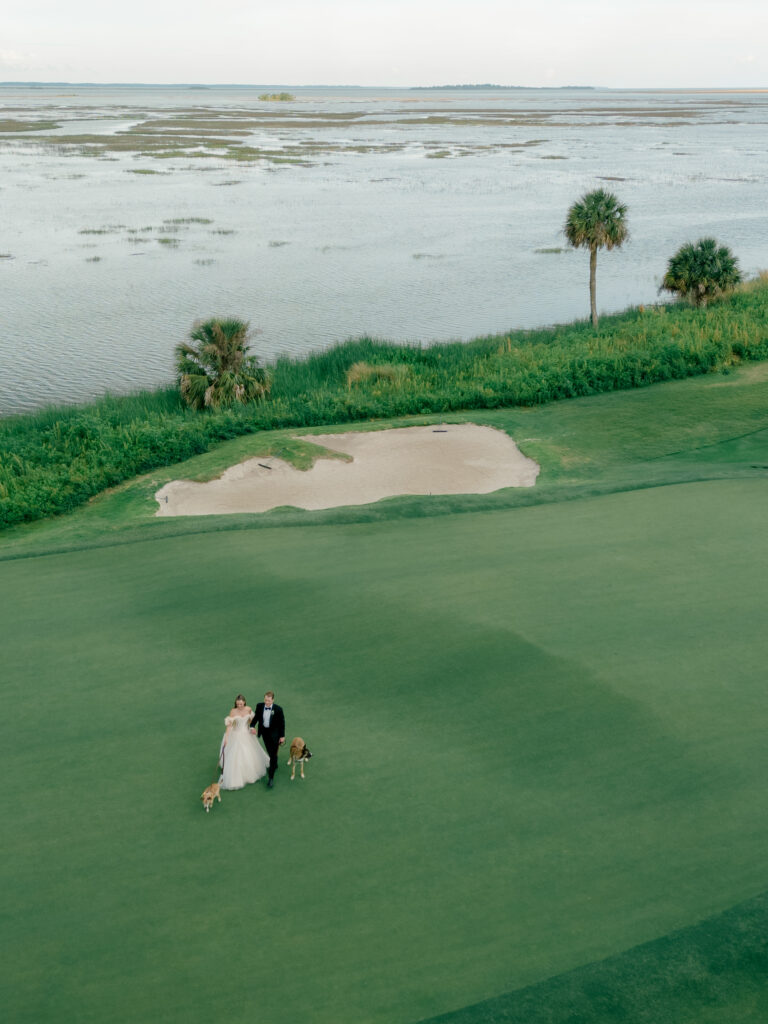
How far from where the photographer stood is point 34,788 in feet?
33.6

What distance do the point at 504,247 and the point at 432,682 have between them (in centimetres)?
5062

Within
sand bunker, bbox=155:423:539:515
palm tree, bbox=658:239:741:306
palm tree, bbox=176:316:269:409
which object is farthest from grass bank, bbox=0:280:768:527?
sand bunker, bbox=155:423:539:515

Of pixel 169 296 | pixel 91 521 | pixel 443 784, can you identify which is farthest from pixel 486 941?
pixel 169 296

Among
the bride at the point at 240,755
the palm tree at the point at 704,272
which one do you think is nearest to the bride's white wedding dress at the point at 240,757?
the bride at the point at 240,755

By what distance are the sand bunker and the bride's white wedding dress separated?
11.8 meters

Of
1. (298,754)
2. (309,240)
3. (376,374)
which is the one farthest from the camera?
(309,240)

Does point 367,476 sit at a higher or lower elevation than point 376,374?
lower

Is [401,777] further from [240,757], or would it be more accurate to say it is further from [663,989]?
[663,989]

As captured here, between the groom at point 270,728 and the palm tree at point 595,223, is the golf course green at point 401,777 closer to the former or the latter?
the groom at point 270,728

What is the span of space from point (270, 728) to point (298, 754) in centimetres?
42

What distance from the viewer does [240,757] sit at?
1021 centimetres

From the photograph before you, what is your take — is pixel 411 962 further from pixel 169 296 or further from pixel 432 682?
pixel 169 296

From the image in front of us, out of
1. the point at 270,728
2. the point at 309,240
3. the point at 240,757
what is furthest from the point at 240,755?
the point at 309,240

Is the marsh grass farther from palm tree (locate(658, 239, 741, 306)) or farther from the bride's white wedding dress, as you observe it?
the bride's white wedding dress
